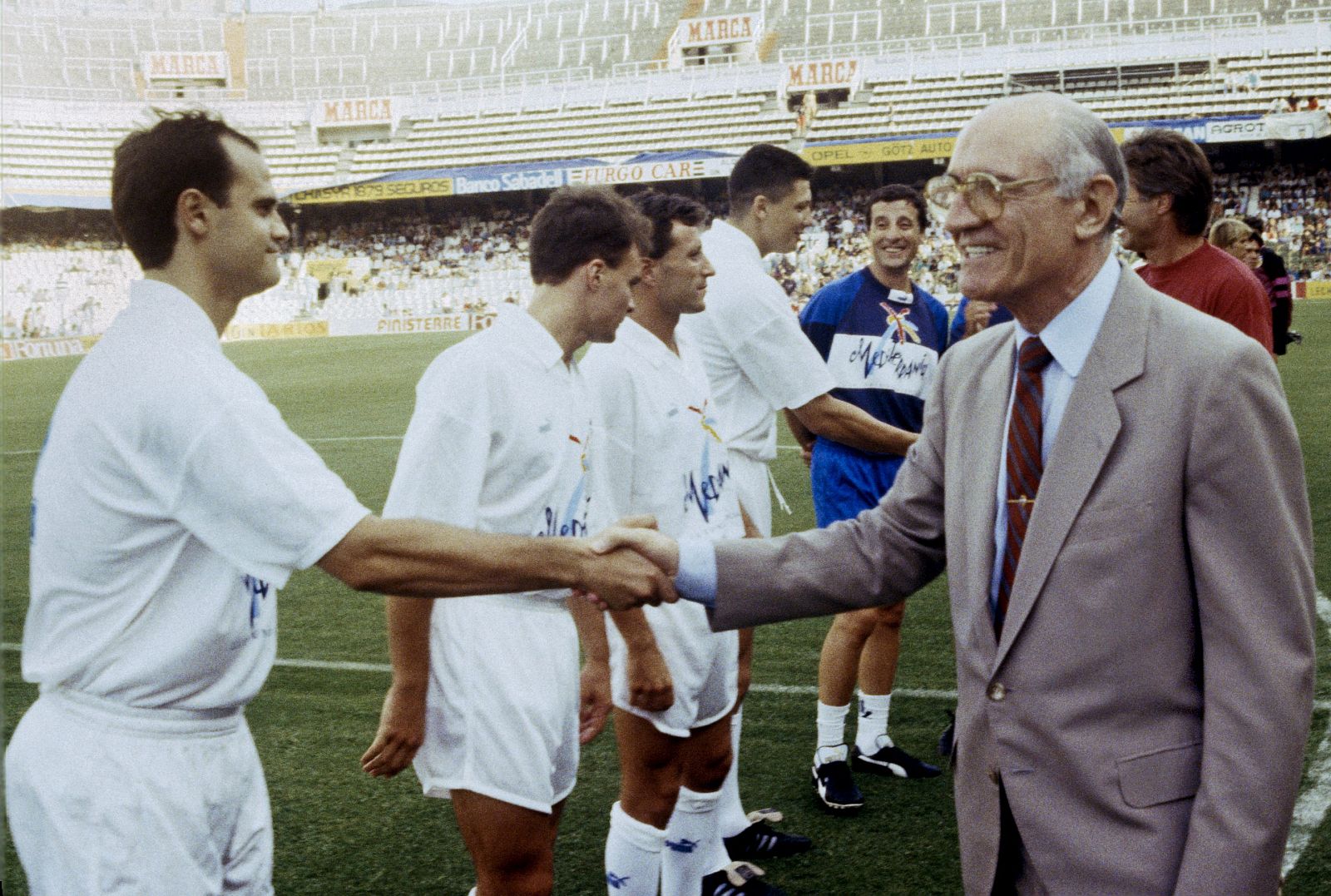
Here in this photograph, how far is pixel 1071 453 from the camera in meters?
2.06

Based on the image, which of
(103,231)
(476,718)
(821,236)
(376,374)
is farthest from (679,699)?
(103,231)

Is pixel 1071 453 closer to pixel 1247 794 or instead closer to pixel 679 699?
pixel 1247 794

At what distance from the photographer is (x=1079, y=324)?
2203mm

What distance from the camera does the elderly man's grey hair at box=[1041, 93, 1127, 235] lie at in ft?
7.10

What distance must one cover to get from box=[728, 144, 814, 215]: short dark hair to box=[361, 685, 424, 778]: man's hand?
2677 mm

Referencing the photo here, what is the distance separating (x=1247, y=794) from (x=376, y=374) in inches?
911

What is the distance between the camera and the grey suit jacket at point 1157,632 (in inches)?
76.9

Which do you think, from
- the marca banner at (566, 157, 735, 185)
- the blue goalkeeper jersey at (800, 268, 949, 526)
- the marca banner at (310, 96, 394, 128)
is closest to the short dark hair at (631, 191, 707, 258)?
the blue goalkeeper jersey at (800, 268, 949, 526)

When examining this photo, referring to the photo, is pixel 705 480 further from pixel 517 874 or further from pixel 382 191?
pixel 382 191

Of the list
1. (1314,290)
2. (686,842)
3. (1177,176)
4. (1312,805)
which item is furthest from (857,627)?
(1314,290)

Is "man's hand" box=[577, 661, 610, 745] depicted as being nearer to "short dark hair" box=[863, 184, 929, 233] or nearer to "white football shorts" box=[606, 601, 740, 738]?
"white football shorts" box=[606, 601, 740, 738]

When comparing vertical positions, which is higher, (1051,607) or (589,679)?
(1051,607)

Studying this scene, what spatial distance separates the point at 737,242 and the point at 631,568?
2342mm

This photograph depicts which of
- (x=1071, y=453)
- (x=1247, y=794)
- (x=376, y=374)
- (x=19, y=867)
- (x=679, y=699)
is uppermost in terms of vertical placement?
(x=1071, y=453)
